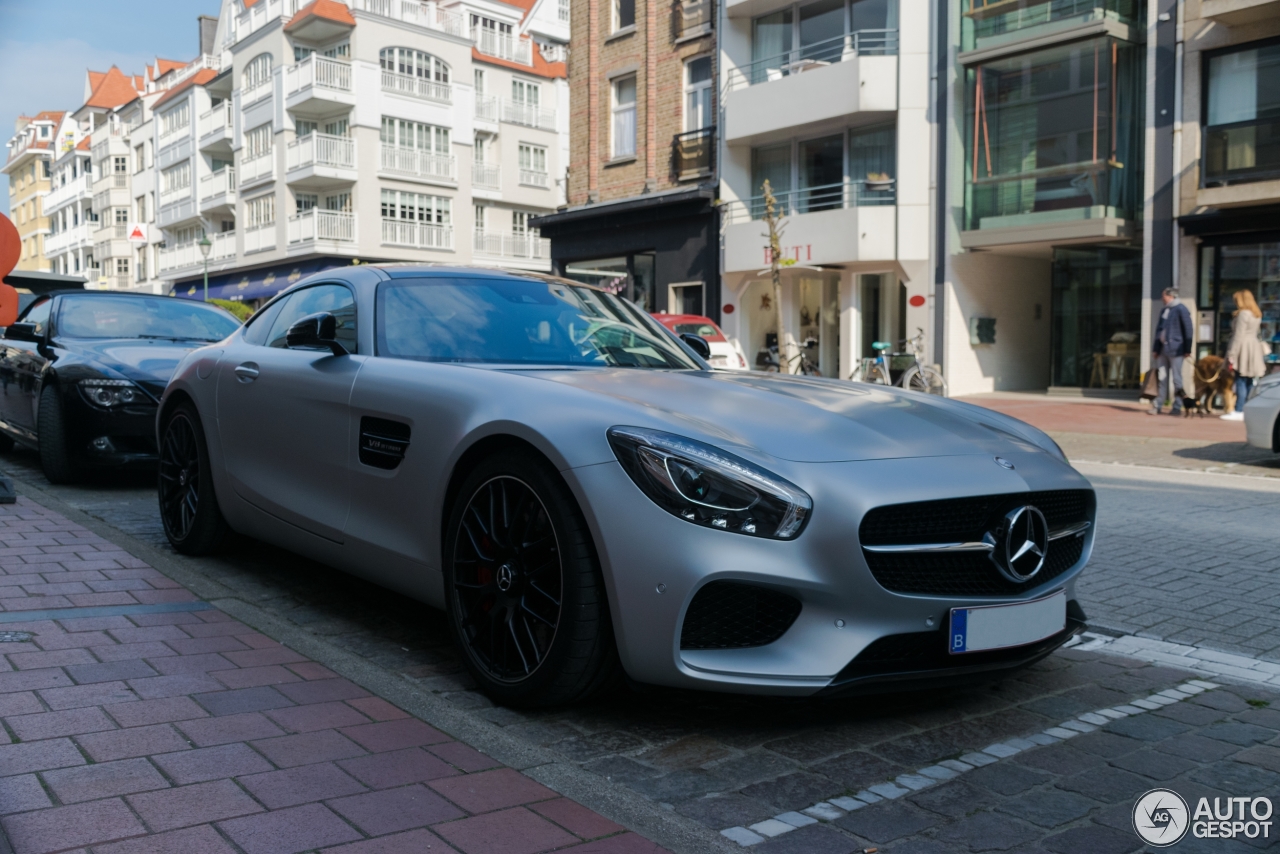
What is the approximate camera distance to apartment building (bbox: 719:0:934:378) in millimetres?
23203

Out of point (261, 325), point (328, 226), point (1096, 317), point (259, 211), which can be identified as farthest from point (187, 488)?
point (259, 211)

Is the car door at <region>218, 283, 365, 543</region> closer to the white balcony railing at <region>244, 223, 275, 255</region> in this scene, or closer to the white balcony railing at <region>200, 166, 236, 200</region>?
the white balcony railing at <region>244, 223, 275, 255</region>

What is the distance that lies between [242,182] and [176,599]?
48471 mm

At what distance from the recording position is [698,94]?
2820 cm

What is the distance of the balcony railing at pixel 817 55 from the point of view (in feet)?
78.4

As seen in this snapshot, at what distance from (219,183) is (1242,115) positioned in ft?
149

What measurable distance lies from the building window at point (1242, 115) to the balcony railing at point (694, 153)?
11722 mm

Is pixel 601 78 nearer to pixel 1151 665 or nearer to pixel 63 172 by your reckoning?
pixel 1151 665

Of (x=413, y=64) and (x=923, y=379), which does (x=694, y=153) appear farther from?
(x=413, y=64)

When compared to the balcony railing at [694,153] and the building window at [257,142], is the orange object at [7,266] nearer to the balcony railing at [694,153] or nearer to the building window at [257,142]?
the balcony railing at [694,153]

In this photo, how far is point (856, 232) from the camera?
2361 cm

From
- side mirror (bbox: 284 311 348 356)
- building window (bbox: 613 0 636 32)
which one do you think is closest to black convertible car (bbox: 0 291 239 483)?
side mirror (bbox: 284 311 348 356)

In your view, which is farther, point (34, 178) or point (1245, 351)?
point (34, 178)

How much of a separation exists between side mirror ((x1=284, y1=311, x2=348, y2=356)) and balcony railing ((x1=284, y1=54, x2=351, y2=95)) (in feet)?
140
